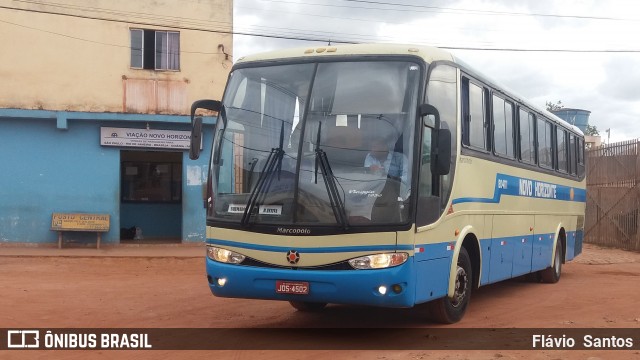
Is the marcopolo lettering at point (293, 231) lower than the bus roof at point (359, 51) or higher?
lower

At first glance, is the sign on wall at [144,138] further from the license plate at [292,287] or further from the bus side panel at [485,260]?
the license plate at [292,287]

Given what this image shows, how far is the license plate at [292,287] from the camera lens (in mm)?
7438

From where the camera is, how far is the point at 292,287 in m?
7.49

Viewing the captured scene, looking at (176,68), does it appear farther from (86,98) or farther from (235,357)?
(235,357)

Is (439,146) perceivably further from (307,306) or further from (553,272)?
(553,272)

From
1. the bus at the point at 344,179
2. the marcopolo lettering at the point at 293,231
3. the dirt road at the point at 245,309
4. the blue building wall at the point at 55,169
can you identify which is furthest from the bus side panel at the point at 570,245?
the blue building wall at the point at 55,169

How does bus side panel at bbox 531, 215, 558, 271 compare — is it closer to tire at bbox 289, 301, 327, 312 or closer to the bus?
the bus

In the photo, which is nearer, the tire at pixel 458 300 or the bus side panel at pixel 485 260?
the tire at pixel 458 300

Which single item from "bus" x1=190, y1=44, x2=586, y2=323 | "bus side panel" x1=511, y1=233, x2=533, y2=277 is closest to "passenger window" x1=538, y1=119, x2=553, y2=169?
"bus side panel" x1=511, y1=233, x2=533, y2=277

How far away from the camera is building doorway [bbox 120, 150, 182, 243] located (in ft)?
73.0

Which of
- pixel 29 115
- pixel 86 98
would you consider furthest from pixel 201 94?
pixel 29 115

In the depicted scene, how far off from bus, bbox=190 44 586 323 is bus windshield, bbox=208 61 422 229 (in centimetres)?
1

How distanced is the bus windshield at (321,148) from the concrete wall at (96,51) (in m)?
12.3

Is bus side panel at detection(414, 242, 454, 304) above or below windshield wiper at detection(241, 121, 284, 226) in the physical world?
below
